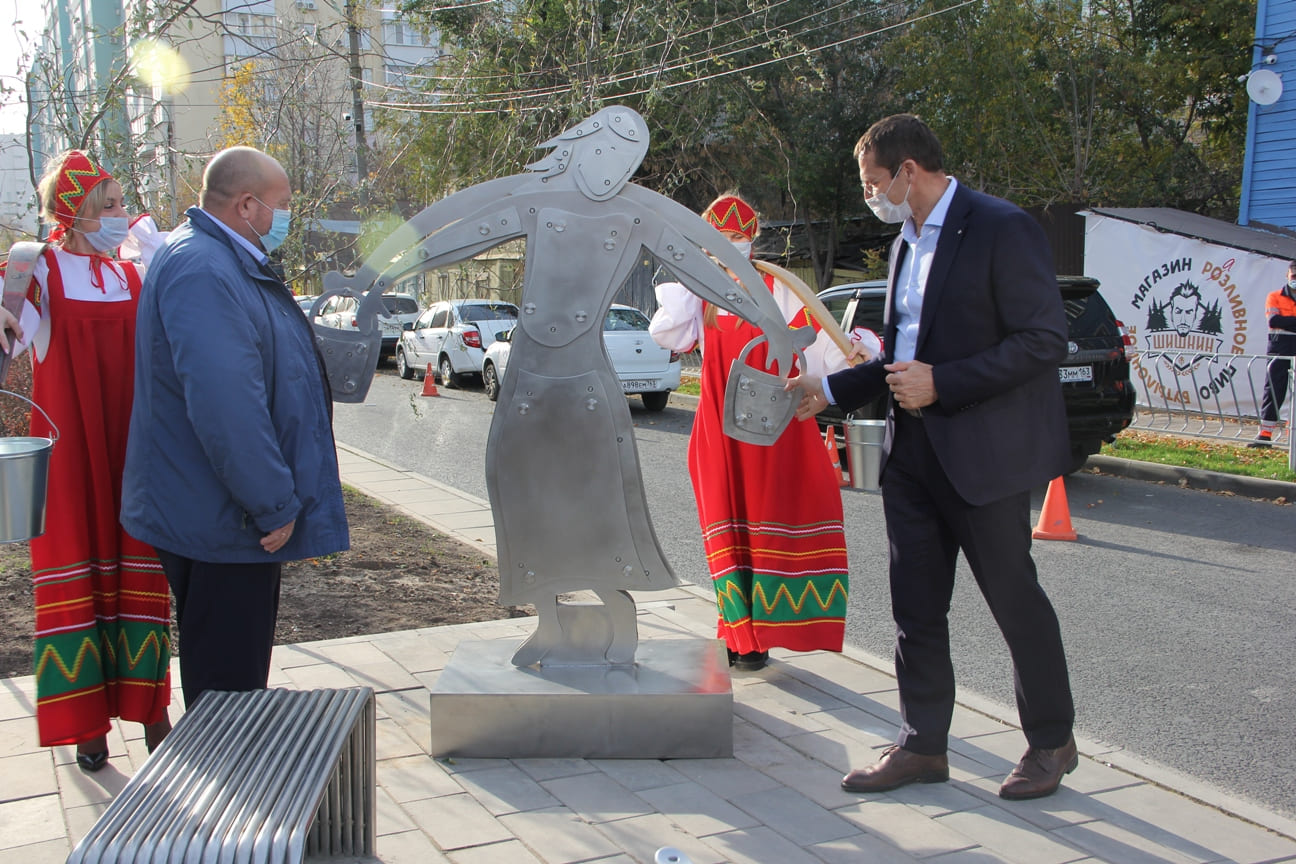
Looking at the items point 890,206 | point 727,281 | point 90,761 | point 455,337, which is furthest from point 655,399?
point 90,761

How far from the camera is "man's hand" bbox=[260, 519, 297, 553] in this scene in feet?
10.1

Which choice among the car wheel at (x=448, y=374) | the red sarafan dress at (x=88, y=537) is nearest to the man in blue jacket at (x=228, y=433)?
the red sarafan dress at (x=88, y=537)

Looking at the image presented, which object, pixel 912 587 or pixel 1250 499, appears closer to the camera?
pixel 912 587

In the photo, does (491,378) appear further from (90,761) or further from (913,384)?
(913,384)

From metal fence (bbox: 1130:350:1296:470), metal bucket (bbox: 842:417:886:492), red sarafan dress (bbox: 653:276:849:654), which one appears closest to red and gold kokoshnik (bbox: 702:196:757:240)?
red sarafan dress (bbox: 653:276:849:654)

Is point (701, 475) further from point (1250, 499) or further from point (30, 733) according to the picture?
point (1250, 499)

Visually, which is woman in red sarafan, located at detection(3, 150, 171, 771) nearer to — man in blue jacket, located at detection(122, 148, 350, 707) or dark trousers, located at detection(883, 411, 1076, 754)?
A: man in blue jacket, located at detection(122, 148, 350, 707)

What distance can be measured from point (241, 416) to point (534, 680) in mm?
1521

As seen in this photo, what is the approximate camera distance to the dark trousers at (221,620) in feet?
10.4

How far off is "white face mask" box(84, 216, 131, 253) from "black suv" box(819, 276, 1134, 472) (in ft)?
23.1

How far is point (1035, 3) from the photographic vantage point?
21516mm

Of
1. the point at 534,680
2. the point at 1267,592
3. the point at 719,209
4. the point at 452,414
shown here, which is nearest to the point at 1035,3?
the point at 452,414

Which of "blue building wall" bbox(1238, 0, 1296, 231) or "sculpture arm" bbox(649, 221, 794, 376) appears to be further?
"blue building wall" bbox(1238, 0, 1296, 231)

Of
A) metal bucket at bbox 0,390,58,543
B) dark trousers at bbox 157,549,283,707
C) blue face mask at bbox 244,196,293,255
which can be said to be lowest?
dark trousers at bbox 157,549,283,707
